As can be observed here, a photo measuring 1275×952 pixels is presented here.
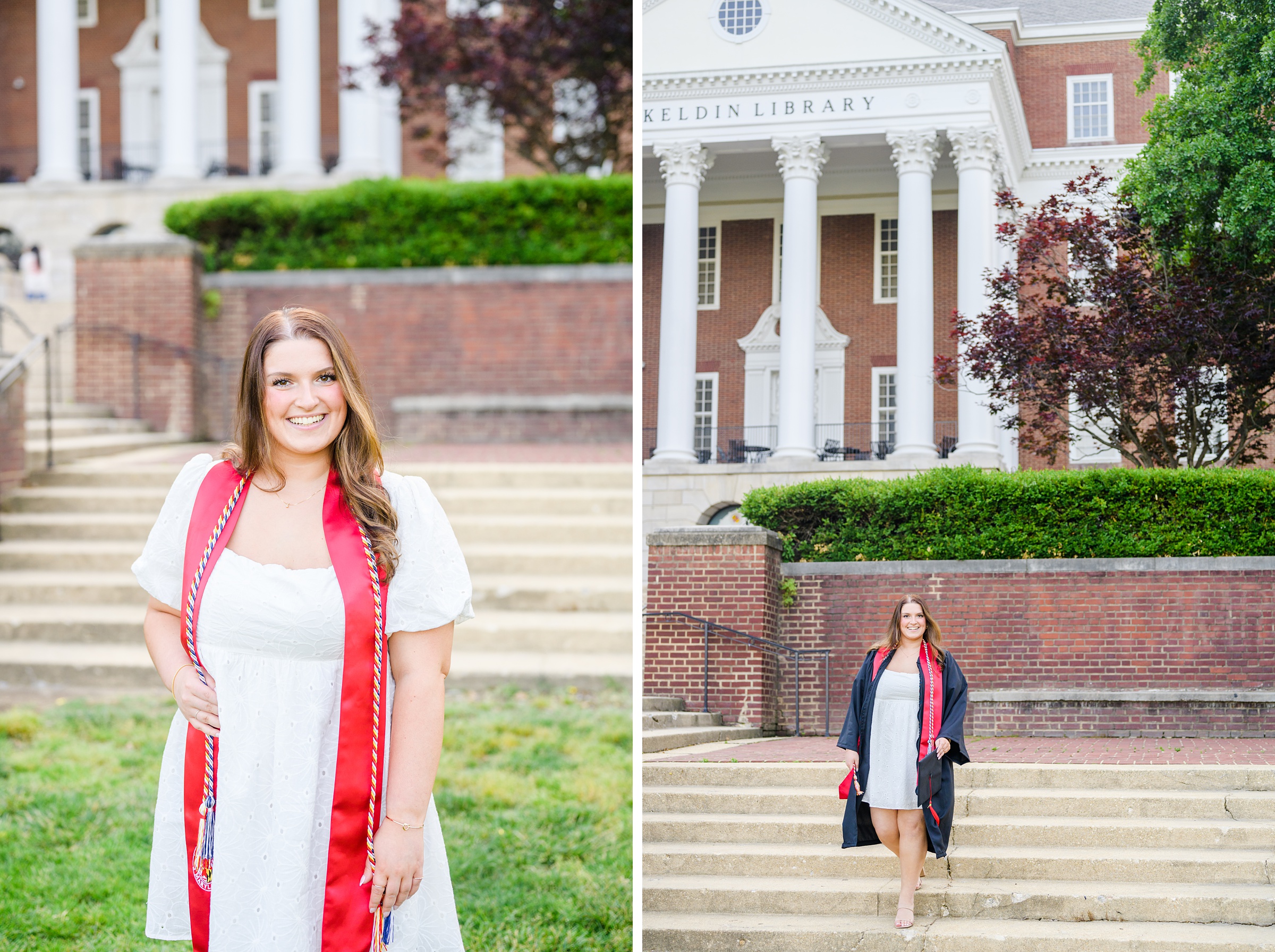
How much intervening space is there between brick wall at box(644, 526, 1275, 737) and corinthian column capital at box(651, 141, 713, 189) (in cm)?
126

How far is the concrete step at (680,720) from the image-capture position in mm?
3994

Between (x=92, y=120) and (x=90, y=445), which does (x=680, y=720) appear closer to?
(x=90, y=445)

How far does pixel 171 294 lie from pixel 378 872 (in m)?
12.2

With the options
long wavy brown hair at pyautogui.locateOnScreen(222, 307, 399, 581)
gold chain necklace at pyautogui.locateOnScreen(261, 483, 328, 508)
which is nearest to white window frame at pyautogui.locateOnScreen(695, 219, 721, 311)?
long wavy brown hair at pyautogui.locateOnScreen(222, 307, 399, 581)

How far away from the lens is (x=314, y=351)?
2531 mm

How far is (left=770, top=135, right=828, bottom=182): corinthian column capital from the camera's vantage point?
4316mm

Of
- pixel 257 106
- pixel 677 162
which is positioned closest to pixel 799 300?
pixel 677 162

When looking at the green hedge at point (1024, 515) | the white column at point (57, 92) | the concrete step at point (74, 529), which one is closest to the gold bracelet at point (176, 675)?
the green hedge at point (1024, 515)

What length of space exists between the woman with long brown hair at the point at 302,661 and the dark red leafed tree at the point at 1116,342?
7.55 feet

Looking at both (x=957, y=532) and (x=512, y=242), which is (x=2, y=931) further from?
(x=512, y=242)

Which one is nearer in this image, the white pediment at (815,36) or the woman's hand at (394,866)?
the woman's hand at (394,866)

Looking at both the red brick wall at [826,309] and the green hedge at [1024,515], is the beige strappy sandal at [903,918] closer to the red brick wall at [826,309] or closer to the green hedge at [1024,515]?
the green hedge at [1024,515]

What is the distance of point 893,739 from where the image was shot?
165 inches

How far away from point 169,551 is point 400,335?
11.6 metres
